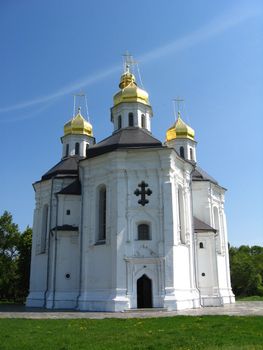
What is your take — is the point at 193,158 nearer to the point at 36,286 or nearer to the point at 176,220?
the point at 176,220

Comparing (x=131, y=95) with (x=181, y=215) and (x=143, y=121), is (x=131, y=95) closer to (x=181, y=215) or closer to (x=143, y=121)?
(x=143, y=121)

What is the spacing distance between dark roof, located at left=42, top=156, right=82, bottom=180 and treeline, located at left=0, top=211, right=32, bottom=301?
11421 mm

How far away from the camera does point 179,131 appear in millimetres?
35594

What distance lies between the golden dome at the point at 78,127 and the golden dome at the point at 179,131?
23.1ft

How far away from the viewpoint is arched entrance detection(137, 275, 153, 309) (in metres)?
22.0

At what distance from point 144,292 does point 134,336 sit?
453 inches

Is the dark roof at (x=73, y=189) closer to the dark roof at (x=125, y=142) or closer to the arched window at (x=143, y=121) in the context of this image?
the dark roof at (x=125, y=142)

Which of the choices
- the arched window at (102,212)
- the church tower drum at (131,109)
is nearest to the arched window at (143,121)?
the church tower drum at (131,109)

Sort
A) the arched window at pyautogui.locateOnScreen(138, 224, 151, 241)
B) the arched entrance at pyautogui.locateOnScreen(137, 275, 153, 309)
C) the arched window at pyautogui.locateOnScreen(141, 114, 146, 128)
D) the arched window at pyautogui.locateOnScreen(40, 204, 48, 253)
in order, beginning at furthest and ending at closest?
1. the arched window at pyautogui.locateOnScreen(141, 114, 146, 128)
2. the arched window at pyautogui.locateOnScreen(40, 204, 48, 253)
3. the arched window at pyautogui.locateOnScreen(138, 224, 151, 241)
4. the arched entrance at pyautogui.locateOnScreen(137, 275, 153, 309)

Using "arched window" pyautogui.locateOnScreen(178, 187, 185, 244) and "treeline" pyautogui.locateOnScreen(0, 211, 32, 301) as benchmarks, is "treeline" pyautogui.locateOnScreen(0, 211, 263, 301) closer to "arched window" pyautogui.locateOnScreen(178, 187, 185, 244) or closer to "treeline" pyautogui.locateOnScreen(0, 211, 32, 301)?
"treeline" pyautogui.locateOnScreen(0, 211, 32, 301)

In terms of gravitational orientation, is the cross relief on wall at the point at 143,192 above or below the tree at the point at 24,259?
above

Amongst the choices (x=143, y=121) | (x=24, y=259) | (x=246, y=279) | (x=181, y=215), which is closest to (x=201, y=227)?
(x=181, y=215)

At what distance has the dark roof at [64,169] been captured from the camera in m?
30.4

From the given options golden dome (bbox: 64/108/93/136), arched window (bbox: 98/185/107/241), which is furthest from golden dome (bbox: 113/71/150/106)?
arched window (bbox: 98/185/107/241)
